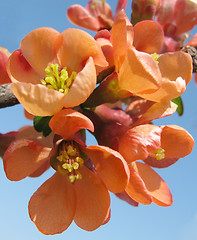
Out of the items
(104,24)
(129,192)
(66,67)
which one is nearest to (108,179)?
(129,192)

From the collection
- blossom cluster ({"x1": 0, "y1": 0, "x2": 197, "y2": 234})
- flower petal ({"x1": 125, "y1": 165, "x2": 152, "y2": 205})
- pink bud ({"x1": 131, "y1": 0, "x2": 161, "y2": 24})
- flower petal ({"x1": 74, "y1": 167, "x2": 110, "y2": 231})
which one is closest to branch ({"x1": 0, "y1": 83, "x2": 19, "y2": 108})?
blossom cluster ({"x1": 0, "y1": 0, "x2": 197, "y2": 234})

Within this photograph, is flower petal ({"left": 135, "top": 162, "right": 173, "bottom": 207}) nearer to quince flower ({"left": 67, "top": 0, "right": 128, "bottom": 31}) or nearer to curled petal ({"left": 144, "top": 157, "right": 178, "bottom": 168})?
curled petal ({"left": 144, "top": 157, "right": 178, "bottom": 168})

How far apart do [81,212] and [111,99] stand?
411 mm

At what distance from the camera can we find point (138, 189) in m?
1.01

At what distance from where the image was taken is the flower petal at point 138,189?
100 centimetres

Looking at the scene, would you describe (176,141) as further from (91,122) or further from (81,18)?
(81,18)

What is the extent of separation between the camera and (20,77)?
1.10 metres

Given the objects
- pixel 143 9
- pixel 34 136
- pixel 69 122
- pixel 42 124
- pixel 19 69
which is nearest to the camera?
pixel 69 122

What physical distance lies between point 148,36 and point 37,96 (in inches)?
22.3

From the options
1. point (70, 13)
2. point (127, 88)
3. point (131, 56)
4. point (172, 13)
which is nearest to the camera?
point (131, 56)

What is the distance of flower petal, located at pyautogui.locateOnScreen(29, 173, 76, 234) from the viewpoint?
1.07 meters

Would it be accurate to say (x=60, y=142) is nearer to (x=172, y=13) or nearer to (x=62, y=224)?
(x=62, y=224)

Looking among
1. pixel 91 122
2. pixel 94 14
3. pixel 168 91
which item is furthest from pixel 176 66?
pixel 94 14

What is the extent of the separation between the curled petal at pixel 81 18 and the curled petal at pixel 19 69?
2.81 feet
